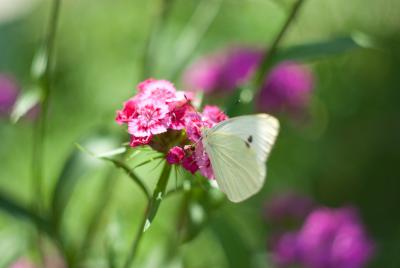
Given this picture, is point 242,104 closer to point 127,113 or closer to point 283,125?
point 127,113

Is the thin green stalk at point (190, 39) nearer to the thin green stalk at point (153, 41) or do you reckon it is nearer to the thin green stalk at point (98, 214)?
the thin green stalk at point (153, 41)

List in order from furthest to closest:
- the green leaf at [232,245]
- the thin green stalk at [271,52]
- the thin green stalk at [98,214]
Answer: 1. the thin green stalk at [98,214]
2. the green leaf at [232,245]
3. the thin green stalk at [271,52]

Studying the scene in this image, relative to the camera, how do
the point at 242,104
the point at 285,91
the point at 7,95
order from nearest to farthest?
1. the point at 242,104
2. the point at 285,91
3. the point at 7,95

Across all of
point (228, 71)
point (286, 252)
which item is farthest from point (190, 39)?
point (286, 252)

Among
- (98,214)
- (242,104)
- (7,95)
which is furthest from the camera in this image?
(7,95)

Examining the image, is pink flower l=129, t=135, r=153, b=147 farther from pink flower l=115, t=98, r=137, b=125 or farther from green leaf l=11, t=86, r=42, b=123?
green leaf l=11, t=86, r=42, b=123

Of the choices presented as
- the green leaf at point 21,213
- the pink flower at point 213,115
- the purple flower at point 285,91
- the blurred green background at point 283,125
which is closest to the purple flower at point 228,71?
the purple flower at point 285,91

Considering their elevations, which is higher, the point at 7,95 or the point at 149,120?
the point at 149,120
